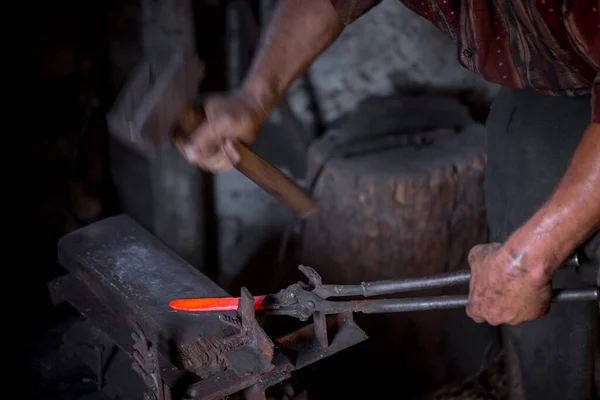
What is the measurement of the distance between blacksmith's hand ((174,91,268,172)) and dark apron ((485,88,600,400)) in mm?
776

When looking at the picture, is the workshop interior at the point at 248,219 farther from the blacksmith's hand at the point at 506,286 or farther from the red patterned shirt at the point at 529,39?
the red patterned shirt at the point at 529,39

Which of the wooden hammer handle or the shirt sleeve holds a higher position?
the shirt sleeve

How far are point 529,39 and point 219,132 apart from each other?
2.41 ft

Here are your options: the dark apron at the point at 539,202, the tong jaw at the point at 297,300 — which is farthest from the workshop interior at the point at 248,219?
the dark apron at the point at 539,202

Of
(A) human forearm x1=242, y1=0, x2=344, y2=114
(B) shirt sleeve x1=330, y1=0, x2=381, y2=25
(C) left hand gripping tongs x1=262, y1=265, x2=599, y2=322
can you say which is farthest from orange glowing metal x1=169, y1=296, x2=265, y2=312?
(B) shirt sleeve x1=330, y1=0, x2=381, y2=25

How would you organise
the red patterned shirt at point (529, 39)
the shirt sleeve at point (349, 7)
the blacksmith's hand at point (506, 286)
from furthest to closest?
1. the shirt sleeve at point (349, 7)
2. the blacksmith's hand at point (506, 286)
3. the red patterned shirt at point (529, 39)

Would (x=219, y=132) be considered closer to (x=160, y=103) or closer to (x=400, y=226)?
(x=160, y=103)

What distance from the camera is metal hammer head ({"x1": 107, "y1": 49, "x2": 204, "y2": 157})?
177 cm

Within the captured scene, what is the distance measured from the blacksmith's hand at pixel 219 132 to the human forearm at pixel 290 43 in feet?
0.25

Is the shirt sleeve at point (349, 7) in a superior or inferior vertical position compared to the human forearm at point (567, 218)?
superior

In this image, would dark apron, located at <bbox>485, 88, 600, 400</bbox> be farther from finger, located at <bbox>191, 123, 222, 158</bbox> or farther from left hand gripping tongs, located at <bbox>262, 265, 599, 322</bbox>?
finger, located at <bbox>191, 123, 222, 158</bbox>

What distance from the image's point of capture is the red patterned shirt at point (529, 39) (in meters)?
1.57

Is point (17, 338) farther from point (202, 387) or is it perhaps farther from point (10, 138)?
point (202, 387)

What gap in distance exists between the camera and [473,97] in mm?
3588
